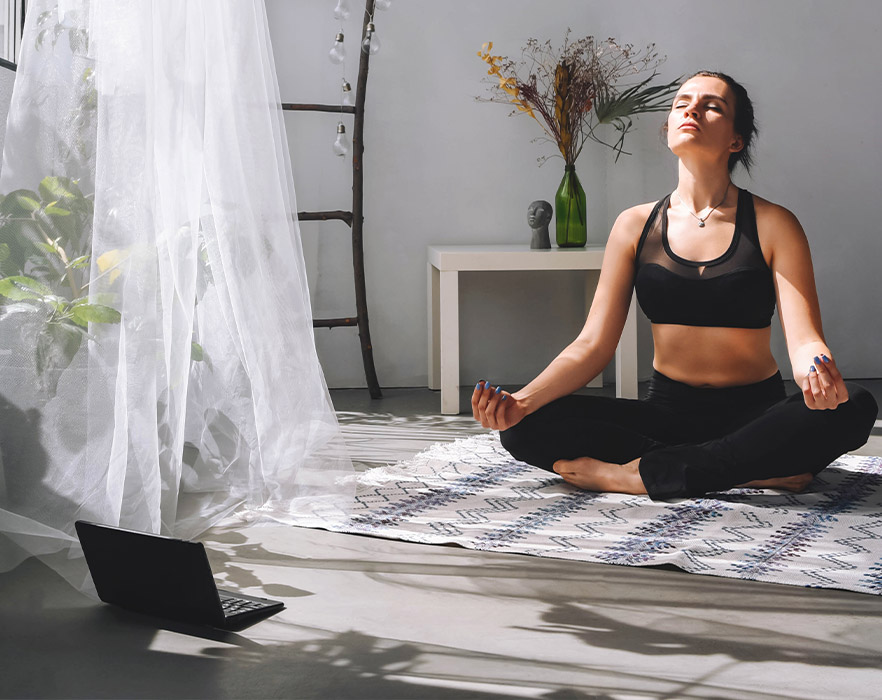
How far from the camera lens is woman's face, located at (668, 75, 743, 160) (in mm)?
2141

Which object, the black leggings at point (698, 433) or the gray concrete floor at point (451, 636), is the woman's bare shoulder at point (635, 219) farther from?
the gray concrete floor at point (451, 636)

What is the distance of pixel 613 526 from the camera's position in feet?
6.03

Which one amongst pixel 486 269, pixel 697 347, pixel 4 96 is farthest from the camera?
pixel 486 269

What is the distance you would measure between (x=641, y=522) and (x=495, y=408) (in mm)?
353

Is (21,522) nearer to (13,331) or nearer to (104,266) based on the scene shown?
(13,331)

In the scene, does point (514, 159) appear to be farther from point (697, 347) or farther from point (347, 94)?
point (697, 347)

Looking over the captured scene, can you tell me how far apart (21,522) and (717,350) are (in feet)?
4.67

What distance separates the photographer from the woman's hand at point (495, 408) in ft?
6.30

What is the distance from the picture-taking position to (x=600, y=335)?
2.24m

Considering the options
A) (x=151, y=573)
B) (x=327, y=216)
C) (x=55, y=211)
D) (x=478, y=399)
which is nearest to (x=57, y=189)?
(x=55, y=211)

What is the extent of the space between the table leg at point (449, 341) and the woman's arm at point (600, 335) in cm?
95

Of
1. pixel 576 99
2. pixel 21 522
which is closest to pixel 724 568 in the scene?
pixel 21 522

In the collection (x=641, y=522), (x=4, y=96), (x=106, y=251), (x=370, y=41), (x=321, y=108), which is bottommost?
(x=641, y=522)

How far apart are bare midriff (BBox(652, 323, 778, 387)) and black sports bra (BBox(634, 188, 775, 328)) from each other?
0.02 metres
